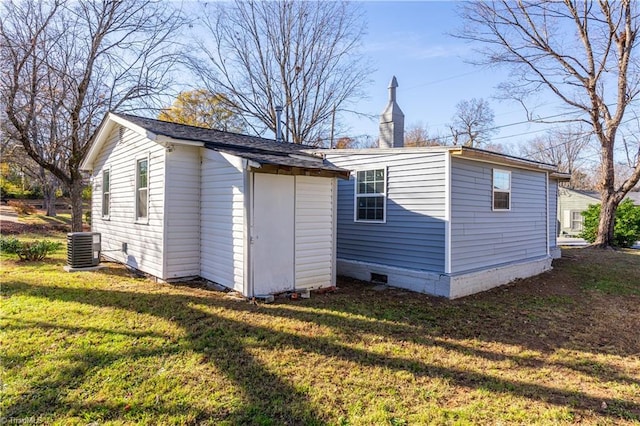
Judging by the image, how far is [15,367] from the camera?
11.8 ft

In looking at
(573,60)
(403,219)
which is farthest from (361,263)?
(573,60)

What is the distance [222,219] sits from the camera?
654 centimetres

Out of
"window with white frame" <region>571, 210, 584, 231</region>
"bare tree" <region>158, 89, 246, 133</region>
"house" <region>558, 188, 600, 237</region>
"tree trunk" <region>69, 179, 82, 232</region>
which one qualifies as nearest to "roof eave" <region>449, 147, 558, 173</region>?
"tree trunk" <region>69, 179, 82, 232</region>

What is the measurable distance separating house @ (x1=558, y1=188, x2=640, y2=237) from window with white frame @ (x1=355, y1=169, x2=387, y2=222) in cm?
2265

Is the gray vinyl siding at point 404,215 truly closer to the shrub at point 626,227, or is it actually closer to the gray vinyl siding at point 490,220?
the gray vinyl siding at point 490,220

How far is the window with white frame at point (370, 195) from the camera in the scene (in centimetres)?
789

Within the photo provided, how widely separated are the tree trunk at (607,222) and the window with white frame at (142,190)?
17475 millimetres

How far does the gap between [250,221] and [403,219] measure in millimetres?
3294

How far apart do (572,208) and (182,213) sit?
2775 centimetres

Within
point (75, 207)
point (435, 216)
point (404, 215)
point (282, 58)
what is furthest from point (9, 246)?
point (282, 58)

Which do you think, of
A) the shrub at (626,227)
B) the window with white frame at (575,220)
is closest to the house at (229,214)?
the shrub at (626,227)

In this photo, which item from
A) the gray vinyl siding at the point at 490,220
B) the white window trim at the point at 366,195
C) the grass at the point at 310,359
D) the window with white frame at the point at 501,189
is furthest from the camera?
the window with white frame at the point at 501,189

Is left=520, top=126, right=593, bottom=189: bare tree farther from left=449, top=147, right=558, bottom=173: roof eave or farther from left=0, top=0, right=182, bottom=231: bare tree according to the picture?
left=0, top=0, right=182, bottom=231: bare tree

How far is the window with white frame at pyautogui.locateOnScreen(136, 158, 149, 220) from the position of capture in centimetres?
779
